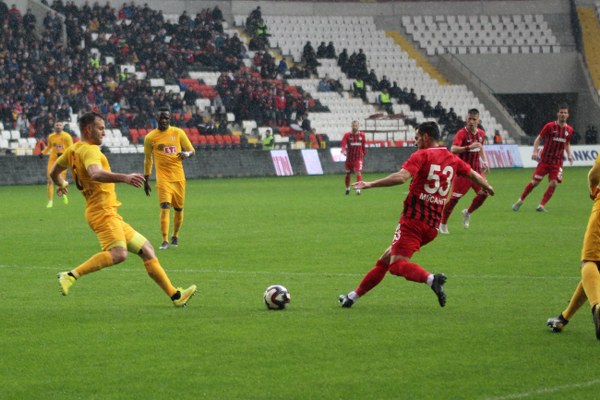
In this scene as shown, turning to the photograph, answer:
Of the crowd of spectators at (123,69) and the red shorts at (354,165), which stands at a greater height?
the crowd of spectators at (123,69)

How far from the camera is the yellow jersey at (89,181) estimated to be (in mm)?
11484

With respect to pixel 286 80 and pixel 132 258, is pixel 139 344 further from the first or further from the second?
pixel 286 80

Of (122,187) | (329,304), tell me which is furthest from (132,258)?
(122,187)

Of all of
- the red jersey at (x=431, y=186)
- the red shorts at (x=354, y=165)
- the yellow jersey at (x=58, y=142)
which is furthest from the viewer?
the red shorts at (x=354, y=165)

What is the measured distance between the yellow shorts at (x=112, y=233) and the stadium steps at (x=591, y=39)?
53.4m

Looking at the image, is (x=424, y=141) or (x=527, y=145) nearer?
(x=424, y=141)

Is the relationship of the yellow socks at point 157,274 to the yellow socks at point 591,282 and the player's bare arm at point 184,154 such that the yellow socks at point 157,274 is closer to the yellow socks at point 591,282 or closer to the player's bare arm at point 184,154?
the yellow socks at point 591,282

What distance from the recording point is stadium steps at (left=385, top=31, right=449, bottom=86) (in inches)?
2436

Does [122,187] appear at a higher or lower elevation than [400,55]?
lower

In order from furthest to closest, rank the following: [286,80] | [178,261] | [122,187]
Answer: [286,80], [122,187], [178,261]

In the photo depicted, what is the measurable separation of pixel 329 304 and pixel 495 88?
170 ft

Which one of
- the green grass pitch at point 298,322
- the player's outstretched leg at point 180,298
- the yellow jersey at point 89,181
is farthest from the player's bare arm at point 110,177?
the player's outstretched leg at point 180,298

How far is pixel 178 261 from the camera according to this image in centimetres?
1638

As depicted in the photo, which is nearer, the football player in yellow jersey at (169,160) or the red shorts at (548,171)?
the football player in yellow jersey at (169,160)
